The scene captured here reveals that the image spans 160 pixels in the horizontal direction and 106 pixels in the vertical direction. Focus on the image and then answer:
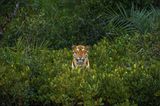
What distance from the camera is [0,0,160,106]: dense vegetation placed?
27.6 feet

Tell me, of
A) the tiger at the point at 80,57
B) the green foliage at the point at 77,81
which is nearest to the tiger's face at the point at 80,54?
the tiger at the point at 80,57

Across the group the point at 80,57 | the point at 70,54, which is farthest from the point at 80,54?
the point at 70,54

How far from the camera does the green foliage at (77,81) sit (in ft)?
27.2

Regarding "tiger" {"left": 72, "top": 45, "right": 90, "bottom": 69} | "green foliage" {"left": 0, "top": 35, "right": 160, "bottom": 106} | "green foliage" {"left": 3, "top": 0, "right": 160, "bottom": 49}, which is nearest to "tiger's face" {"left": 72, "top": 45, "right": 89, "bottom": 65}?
"tiger" {"left": 72, "top": 45, "right": 90, "bottom": 69}

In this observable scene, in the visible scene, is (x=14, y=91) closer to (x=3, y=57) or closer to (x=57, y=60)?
(x=3, y=57)

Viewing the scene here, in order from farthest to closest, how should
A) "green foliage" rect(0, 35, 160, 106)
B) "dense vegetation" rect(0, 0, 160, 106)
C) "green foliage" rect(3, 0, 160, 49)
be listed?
"green foliage" rect(3, 0, 160, 49) → "dense vegetation" rect(0, 0, 160, 106) → "green foliage" rect(0, 35, 160, 106)

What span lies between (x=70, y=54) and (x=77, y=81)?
2.50m

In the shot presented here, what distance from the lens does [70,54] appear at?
1097 centimetres

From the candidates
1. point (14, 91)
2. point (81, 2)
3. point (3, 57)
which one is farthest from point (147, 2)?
point (14, 91)

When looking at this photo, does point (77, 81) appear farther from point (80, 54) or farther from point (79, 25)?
point (79, 25)

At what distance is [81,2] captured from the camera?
14.9 m

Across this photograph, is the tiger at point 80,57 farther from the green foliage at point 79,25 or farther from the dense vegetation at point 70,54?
the green foliage at point 79,25

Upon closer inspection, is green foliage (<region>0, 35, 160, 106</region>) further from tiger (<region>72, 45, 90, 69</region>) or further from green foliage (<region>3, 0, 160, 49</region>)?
green foliage (<region>3, 0, 160, 49</region>)

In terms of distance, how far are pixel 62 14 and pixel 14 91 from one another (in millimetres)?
6633
